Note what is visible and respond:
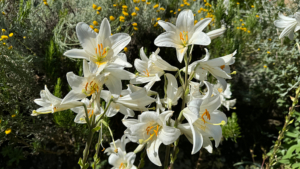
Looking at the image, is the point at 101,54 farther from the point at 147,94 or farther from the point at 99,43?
the point at 147,94

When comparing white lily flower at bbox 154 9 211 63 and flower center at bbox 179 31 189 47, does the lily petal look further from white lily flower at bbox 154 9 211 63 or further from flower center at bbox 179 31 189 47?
flower center at bbox 179 31 189 47

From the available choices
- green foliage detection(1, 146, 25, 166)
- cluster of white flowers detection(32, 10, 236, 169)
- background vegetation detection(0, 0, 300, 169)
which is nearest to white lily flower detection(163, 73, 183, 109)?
cluster of white flowers detection(32, 10, 236, 169)

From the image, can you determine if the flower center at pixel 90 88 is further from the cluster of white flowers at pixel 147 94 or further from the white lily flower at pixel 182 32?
the white lily flower at pixel 182 32

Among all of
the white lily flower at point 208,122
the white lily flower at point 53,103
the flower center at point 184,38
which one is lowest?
the white lily flower at point 208,122

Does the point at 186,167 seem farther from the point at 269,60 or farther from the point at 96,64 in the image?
the point at 96,64

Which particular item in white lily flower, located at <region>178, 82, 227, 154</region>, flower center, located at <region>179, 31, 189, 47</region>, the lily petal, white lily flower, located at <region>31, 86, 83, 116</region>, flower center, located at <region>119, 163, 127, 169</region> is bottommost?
flower center, located at <region>119, 163, 127, 169</region>

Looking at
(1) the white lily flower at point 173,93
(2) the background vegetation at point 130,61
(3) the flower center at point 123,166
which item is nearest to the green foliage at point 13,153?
(2) the background vegetation at point 130,61

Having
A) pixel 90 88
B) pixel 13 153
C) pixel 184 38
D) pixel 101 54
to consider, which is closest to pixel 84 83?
pixel 90 88
